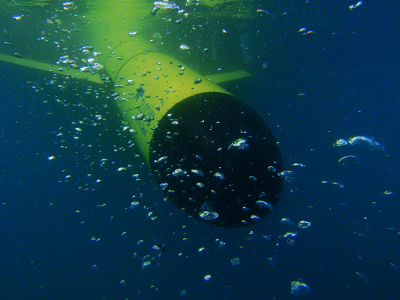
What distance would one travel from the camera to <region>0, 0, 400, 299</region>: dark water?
548 cm

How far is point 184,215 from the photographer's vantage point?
5.68 metres

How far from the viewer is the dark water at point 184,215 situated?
548 cm

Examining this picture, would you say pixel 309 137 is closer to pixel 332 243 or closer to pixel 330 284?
pixel 332 243

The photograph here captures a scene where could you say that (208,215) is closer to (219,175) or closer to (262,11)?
(219,175)

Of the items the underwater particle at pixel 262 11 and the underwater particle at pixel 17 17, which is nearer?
the underwater particle at pixel 17 17

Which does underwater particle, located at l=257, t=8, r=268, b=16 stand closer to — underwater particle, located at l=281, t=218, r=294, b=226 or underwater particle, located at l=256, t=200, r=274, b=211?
underwater particle, located at l=281, t=218, r=294, b=226

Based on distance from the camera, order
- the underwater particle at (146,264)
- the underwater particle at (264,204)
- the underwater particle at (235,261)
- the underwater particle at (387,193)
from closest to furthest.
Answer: the underwater particle at (264,204) < the underwater particle at (235,261) < the underwater particle at (146,264) < the underwater particle at (387,193)

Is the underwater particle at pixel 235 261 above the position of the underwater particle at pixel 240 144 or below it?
below

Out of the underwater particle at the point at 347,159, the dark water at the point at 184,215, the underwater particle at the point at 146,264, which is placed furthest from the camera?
the dark water at the point at 184,215

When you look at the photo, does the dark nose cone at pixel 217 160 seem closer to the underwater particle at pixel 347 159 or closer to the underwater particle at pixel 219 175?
the underwater particle at pixel 219 175

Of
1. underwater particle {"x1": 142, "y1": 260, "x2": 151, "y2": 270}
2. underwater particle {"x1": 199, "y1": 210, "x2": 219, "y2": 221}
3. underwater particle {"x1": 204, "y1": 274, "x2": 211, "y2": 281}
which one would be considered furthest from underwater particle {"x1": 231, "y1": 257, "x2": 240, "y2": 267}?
underwater particle {"x1": 199, "y1": 210, "x2": 219, "y2": 221}

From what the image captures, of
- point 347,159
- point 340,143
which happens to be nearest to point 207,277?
point 347,159

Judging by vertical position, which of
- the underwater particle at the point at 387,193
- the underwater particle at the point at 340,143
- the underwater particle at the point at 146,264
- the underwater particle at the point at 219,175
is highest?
the underwater particle at the point at 219,175

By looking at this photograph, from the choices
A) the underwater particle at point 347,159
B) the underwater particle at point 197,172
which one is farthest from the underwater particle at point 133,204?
the underwater particle at point 347,159
